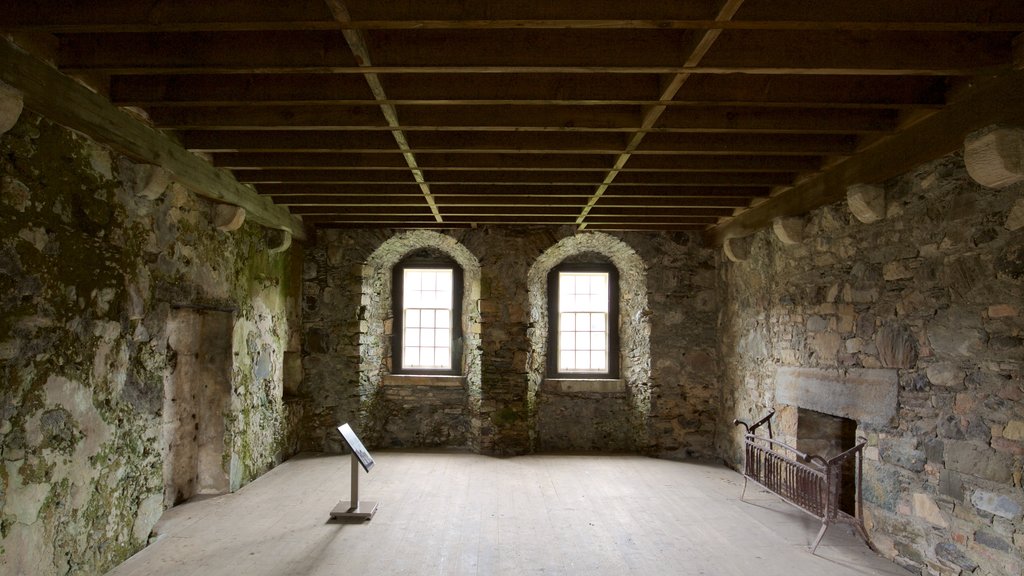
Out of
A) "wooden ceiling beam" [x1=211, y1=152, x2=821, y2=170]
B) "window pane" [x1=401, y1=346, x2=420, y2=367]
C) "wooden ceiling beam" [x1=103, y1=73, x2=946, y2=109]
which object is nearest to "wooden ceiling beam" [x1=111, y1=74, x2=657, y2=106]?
"wooden ceiling beam" [x1=103, y1=73, x2=946, y2=109]

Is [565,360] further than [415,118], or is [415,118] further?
[565,360]

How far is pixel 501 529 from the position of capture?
423cm

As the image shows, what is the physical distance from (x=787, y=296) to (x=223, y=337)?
15.2 feet

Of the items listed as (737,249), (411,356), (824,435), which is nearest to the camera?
(824,435)

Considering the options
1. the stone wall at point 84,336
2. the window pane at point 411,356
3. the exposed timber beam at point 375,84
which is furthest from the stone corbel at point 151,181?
the window pane at point 411,356

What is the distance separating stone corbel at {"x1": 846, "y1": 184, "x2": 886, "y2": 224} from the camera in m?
3.67

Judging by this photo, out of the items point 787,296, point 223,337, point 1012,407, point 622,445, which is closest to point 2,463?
point 223,337

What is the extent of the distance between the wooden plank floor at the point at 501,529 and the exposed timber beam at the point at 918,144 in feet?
7.63

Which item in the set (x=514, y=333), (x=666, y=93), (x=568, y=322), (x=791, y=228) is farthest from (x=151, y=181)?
(x=568, y=322)

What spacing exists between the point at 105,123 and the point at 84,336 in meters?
1.12

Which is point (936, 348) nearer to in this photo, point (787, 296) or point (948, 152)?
point (948, 152)

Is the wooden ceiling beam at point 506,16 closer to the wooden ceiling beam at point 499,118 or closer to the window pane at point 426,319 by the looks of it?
the wooden ceiling beam at point 499,118

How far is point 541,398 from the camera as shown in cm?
707

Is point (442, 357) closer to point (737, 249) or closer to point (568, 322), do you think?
point (568, 322)
